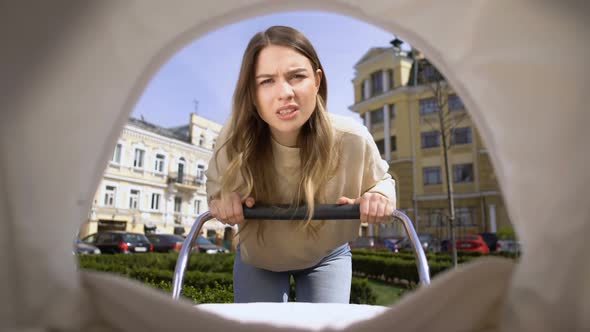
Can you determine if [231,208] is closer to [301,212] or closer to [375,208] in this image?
[301,212]

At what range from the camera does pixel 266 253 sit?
1.90m

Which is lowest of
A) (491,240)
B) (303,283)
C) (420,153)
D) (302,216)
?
(491,240)

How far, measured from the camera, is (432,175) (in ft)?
91.2

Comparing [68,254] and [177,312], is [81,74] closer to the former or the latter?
[68,254]

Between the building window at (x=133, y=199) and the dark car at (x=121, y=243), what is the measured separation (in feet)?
37.3

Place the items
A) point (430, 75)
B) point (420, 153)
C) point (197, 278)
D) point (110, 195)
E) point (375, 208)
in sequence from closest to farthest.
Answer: point (375, 208), point (197, 278), point (430, 75), point (110, 195), point (420, 153)

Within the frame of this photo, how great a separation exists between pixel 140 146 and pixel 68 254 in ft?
95.9

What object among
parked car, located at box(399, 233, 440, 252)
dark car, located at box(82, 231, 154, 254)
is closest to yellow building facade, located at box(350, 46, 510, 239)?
parked car, located at box(399, 233, 440, 252)

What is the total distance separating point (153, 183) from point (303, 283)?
2865cm

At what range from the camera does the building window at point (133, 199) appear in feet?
90.0

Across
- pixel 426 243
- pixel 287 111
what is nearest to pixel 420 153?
pixel 426 243

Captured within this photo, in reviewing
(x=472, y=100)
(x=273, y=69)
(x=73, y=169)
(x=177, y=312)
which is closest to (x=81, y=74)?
(x=73, y=169)

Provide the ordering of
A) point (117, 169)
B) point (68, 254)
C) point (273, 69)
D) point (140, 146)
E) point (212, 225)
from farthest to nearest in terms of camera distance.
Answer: point (212, 225) → point (140, 146) → point (117, 169) → point (273, 69) → point (68, 254)

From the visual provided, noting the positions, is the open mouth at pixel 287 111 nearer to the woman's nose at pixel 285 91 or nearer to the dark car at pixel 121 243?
the woman's nose at pixel 285 91
